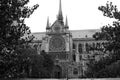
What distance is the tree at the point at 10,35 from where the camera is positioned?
407 inches

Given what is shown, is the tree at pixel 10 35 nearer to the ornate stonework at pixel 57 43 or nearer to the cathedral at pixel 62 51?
the cathedral at pixel 62 51

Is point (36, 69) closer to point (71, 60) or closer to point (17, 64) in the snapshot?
point (71, 60)

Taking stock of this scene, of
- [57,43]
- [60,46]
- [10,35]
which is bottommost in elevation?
[60,46]

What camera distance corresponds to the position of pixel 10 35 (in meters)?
10.6

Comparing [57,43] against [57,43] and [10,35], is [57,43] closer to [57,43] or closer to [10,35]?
[57,43]

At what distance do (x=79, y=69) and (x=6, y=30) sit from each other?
60.4 metres

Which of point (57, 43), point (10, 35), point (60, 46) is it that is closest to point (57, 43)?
point (57, 43)

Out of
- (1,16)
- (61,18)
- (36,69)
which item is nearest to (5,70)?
(1,16)

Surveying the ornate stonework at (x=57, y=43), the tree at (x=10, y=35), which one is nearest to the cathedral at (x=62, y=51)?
the ornate stonework at (x=57, y=43)

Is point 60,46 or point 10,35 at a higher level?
point 10,35

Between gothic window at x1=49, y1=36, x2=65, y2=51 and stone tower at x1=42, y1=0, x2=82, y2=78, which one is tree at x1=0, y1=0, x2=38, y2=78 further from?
gothic window at x1=49, y1=36, x2=65, y2=51

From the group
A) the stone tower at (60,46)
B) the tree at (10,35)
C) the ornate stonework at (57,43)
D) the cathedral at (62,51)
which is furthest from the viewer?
the ornate stonework at (57,43)

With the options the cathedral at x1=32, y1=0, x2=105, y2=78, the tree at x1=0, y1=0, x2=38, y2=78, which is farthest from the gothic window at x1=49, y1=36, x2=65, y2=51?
the tree at x1=0, y1=0, x2=38, y2=78

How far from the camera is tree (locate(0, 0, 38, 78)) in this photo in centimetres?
1034
